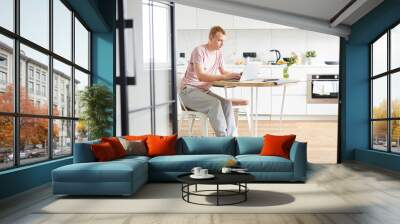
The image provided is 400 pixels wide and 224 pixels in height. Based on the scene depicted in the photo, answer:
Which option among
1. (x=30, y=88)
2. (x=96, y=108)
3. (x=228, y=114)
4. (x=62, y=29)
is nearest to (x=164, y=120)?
(x=96, y=108)

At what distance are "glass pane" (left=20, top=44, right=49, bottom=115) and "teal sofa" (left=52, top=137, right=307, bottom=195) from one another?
2.46ft

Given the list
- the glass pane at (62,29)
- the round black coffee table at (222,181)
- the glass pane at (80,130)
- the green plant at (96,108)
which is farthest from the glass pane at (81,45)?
the round black coffee table at (222,181)

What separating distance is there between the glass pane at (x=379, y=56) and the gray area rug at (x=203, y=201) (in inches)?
149

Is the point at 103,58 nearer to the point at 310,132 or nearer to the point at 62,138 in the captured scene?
the point at 62,138

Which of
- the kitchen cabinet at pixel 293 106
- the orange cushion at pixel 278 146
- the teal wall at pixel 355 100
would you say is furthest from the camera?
the kitchen cabinet at pixel 293 106

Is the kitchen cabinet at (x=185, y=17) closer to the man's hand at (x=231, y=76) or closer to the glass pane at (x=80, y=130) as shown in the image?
the man's hand at (x=231, y=76)

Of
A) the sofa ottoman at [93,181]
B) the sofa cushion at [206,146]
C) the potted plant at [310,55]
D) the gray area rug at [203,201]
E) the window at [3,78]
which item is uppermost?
the potted plant at [310,55]

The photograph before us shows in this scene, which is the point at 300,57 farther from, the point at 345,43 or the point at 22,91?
the point at 22,91

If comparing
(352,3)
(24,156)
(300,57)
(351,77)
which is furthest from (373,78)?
(24,156)

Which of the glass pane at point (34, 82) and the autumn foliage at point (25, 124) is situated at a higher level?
the glass pane at point (34, 82)

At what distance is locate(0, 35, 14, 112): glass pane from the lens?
181 inches

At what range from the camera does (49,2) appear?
603 cm

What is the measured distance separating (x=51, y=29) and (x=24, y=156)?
1.81 m

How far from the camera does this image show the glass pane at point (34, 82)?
518 centimetres
